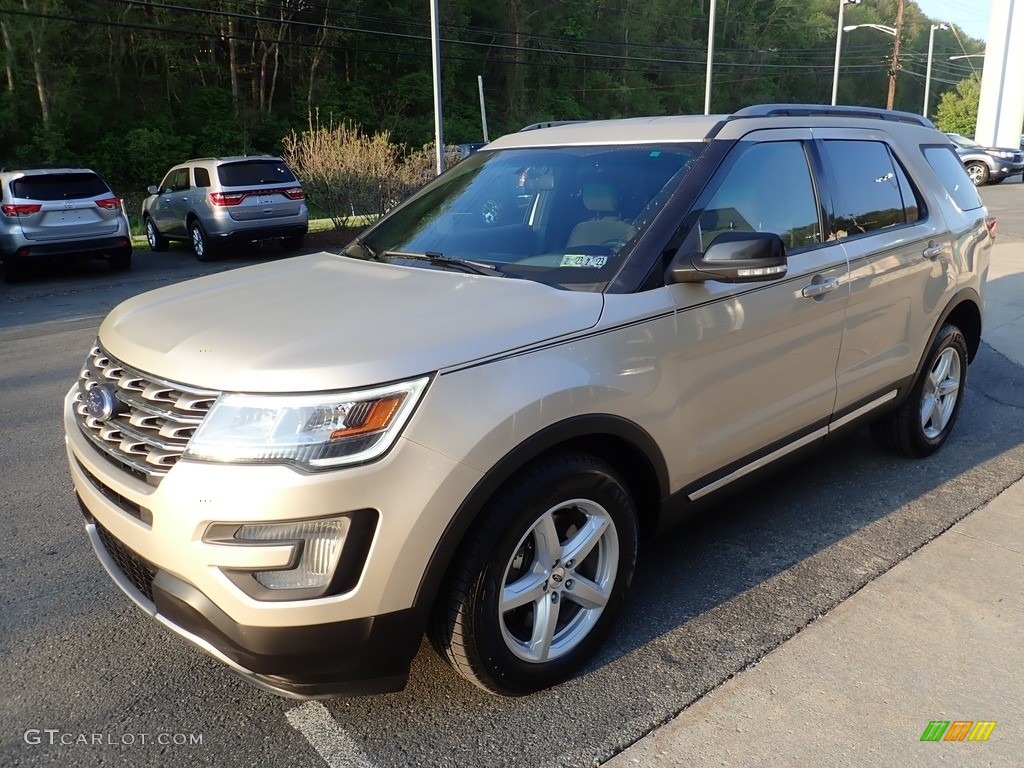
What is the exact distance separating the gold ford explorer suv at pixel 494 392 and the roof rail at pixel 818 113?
2 cm

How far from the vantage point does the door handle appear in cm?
351

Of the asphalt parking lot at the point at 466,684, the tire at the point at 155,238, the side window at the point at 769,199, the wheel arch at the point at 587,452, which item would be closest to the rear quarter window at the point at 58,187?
the tire at the point at 155,238

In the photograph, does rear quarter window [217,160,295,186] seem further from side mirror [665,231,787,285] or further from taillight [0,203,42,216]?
side mirror [665,231,787,285]

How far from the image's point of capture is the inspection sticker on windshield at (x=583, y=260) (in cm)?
299

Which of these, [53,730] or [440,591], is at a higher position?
[440,591]

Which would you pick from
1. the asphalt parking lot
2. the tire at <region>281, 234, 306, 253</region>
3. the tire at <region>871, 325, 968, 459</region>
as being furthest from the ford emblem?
the tire at <region>281, 234, 306, 253</region>

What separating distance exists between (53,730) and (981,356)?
23.2 feet

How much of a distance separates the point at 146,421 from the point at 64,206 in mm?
12444

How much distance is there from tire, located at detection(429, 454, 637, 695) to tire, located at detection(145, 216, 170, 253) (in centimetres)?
1682

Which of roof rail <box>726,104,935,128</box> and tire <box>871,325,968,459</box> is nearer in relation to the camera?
roof rail <box>726,104,935,128</box>

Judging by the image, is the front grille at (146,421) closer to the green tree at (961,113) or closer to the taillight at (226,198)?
the taillight at (226,198)

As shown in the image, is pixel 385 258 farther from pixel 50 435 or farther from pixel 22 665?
pixel 50 435

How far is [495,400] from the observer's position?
2.40 m

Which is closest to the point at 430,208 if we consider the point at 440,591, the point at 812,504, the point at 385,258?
the point at 385,258
